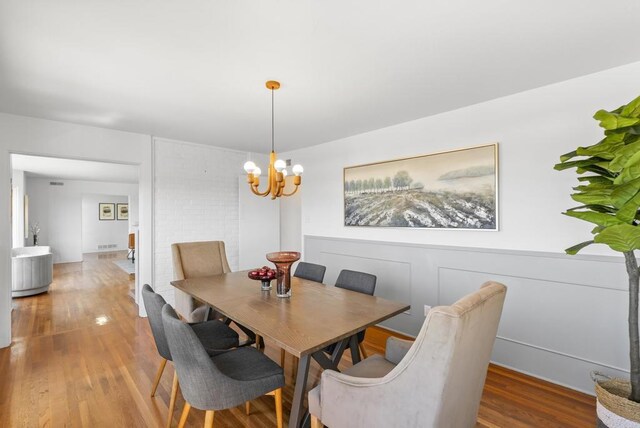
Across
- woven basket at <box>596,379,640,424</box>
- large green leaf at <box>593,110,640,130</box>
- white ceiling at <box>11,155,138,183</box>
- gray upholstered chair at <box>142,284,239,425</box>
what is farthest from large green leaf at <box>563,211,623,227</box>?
white ceiling at <box>11,155,138,183</box>

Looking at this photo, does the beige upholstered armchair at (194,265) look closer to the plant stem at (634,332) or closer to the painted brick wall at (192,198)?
the painted brick wall at (192,198)

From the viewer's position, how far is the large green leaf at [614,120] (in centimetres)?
138

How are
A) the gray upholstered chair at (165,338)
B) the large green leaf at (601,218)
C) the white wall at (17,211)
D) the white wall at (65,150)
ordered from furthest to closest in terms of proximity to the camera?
the white wall at (17,211), the white wall at (65,150), the gray upholstered chair at (165,338), the large green leaf at (601,218)

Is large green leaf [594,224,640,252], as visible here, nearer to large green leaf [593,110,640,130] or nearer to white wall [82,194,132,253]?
large green leaf [593,110,640,130]

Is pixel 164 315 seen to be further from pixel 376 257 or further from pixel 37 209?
pixel 37 209

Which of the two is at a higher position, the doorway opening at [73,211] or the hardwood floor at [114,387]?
the doorway opening at [73,211]

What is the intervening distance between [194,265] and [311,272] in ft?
4.04

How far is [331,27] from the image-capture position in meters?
1.66

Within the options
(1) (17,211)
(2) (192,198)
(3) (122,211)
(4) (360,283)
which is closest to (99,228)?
(3) (122,211)

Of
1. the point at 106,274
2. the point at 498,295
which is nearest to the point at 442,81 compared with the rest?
the point at 498,295

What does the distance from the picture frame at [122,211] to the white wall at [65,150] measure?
295 inches

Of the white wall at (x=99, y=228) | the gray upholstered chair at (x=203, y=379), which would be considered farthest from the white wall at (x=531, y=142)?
the white wall at (x=99, y=228)

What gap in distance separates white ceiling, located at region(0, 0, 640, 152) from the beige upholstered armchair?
4.72 ft

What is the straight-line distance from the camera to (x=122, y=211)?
10008 millimetres
